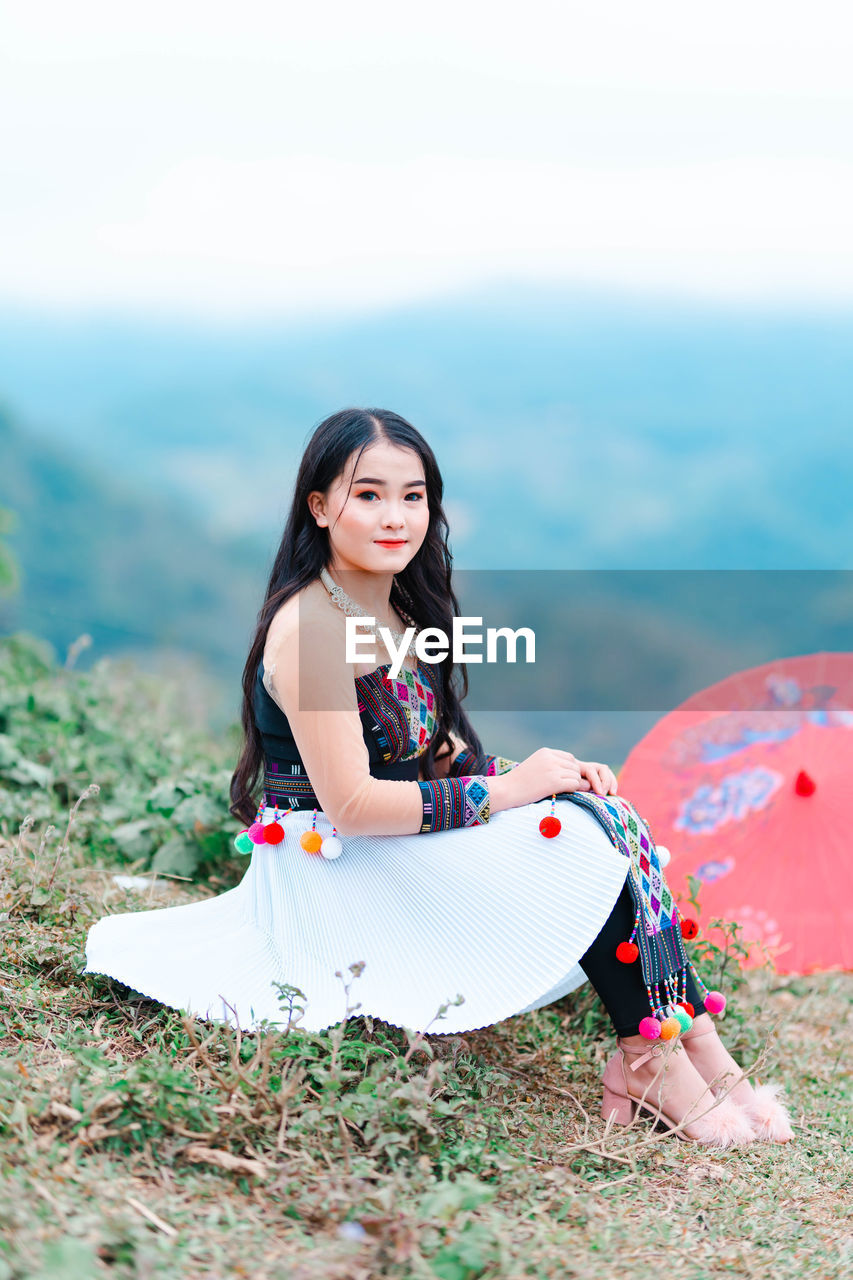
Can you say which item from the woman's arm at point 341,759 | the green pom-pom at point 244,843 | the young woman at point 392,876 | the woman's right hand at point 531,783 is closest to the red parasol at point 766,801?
the young woman at point 392,876

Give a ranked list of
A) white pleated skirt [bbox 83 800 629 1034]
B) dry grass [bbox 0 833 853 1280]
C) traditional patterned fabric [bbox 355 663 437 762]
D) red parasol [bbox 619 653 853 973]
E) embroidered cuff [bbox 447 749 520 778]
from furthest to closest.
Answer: red parasol [bbox 619 653 853 973] → embroidered cuff [bbox 447 749 520 778] → traditional patterned fabric [bbox 355 663 437 762] → white pleated skirt [bbox 83 800 629 1034] → dry grass [bbox 0 833 853 1280]

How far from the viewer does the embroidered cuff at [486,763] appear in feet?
8.92

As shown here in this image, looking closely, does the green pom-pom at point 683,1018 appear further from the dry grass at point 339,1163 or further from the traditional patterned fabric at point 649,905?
the dry grass at point 339,1163

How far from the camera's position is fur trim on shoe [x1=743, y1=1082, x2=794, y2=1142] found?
2441 millimetres

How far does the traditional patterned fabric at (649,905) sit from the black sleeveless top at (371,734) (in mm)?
357

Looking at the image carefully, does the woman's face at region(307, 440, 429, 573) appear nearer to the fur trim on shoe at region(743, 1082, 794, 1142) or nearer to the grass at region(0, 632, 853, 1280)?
the grass at region(0, 632, 853, 1280)

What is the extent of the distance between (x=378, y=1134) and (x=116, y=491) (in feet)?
28.8

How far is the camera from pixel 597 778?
2443 millimetres

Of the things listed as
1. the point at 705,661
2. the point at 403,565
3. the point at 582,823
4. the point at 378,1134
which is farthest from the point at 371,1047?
the point at 705,661

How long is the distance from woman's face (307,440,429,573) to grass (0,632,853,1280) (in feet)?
2.80

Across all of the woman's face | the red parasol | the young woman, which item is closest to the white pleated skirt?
the young woman

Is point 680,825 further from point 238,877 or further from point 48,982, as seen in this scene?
point 48,982

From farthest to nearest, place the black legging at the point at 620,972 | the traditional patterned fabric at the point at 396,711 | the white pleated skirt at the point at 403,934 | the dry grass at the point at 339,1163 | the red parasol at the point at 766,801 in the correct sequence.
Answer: the red parasol at the point at 766,801
the traditional patterned fabric at the point at 396,711
the black legging at the point at 620,972
the white pleated skirt at the point at 403,934
the dry grass at the point at 339,1163

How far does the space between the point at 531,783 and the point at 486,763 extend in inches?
17.0
